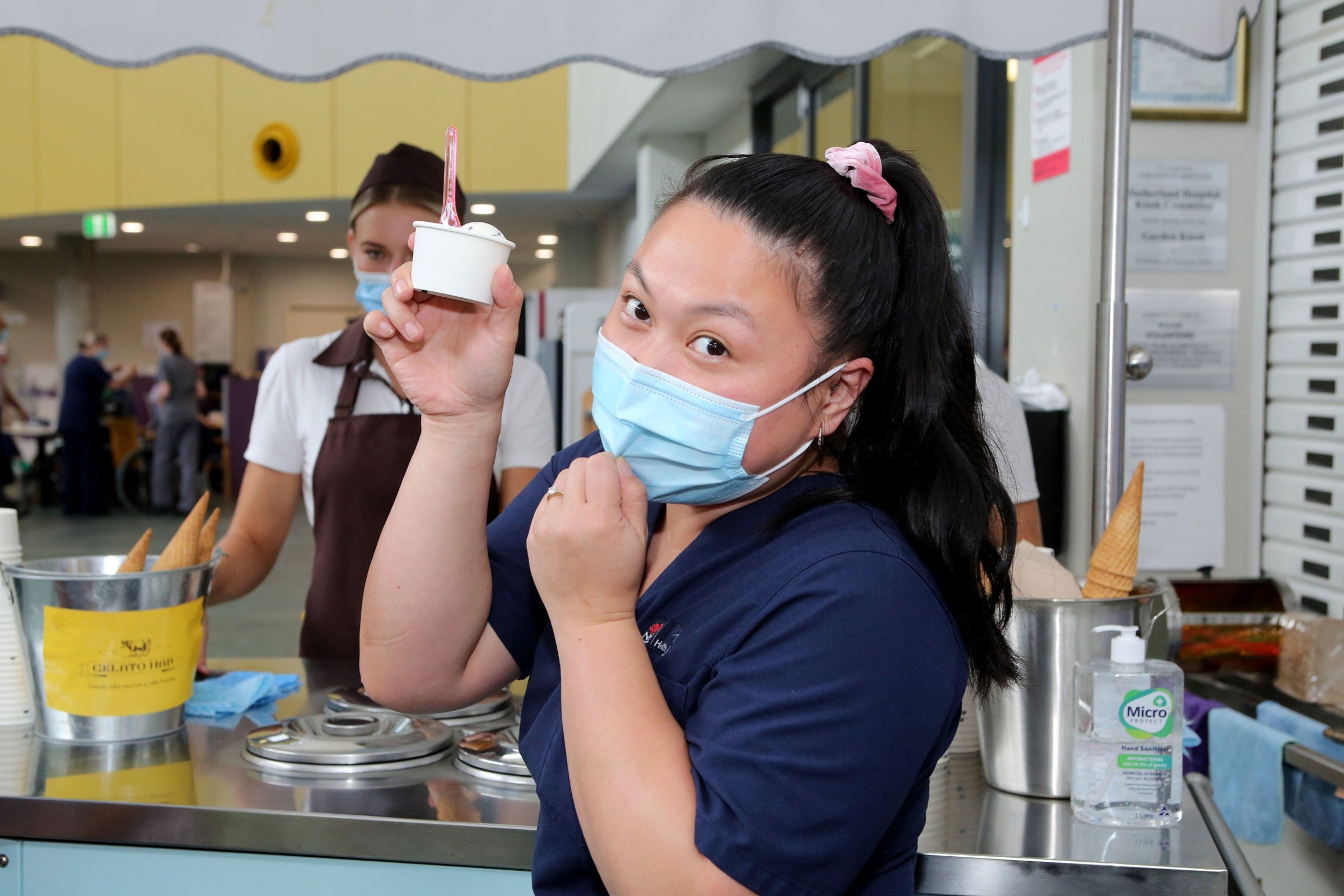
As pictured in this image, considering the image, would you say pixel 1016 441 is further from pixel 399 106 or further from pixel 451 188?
pixel 399 106

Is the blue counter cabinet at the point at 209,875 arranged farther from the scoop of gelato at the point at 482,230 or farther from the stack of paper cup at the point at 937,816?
the scoop of gelato at the point at 482,230

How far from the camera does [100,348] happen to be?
11.8m

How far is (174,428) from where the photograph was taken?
1048cm

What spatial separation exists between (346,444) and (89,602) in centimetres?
76

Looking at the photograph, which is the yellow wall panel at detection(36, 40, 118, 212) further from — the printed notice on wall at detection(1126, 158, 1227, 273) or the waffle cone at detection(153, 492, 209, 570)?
the waffle cone at detection(153, 492, 209, 570)

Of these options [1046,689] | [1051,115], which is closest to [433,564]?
[1046,689]

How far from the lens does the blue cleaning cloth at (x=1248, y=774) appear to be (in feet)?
5.98

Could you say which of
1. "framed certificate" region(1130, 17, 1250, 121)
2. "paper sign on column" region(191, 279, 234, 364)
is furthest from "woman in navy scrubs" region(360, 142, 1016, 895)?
"paper sign on column" region(191, 279, 234, 364)

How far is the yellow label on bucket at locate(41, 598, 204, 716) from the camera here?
151 cm

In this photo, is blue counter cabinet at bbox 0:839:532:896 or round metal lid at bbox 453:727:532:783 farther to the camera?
round metal lid at bbox 453:727:532:783

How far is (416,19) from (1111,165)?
1.21 metres

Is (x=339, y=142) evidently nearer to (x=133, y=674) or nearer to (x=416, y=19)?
(x=416, y=19)

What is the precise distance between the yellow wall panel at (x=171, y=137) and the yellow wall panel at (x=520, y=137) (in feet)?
8.36

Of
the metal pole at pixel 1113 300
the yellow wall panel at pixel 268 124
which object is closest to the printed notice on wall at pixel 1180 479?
the metal pole at pixel 1113 300
